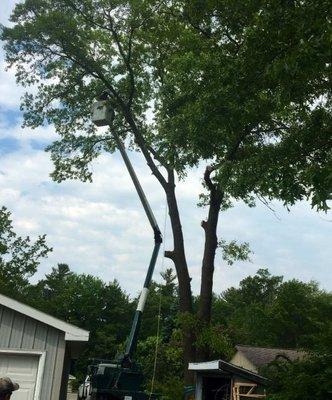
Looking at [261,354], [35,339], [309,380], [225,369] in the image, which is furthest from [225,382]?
[261,354]

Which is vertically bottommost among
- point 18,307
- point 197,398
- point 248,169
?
point 197,398

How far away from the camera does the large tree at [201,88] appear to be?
8562 mm

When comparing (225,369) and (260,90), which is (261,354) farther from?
(260,90)

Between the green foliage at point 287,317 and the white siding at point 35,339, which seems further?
the green foliage at point 287,317

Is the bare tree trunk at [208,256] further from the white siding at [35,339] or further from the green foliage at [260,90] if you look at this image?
the white siding at [35,339]

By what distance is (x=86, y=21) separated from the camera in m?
16.8

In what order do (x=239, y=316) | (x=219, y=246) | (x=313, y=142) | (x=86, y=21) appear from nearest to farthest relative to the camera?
(x=313, y=142) < (x=86, y=21) < (x=219, y=246) < (x=239, y=316)

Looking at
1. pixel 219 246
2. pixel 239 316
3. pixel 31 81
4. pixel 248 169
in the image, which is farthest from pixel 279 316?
pixel 248 169

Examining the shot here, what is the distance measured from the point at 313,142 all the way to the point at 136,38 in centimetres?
944

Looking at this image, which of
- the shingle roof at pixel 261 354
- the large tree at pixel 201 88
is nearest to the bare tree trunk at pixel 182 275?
the large tree at pixel 201 88

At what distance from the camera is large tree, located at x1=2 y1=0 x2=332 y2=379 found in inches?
337

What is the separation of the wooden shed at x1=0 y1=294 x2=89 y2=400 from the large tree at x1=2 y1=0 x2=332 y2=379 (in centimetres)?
477

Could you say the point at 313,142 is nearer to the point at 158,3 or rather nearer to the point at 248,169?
the point at 248,169

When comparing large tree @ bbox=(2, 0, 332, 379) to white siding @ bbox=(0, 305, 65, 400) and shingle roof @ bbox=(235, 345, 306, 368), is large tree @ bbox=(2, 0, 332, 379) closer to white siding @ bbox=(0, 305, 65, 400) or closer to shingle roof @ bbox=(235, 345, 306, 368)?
white siding @ bbox=(0, 305, 65, 400)
